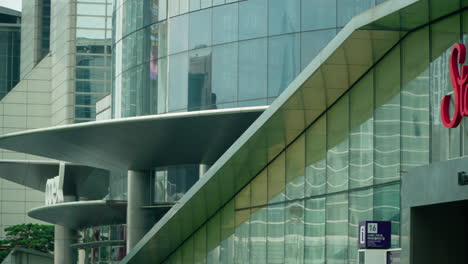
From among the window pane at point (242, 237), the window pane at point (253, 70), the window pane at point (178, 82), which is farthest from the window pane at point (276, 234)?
the window pane at point (178, 82)

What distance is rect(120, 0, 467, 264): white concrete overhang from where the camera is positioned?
958 inches

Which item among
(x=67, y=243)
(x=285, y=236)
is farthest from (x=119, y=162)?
(x=67, y=243)

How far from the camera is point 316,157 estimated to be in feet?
100

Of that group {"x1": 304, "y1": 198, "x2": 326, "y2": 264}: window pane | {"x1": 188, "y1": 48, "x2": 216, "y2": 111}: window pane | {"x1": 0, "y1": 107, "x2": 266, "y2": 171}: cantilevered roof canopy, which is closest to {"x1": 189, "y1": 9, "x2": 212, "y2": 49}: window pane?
{"x1": 188, "y1": 48, "x2": 216, "y2": 111}: window pane

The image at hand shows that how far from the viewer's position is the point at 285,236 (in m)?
33.2

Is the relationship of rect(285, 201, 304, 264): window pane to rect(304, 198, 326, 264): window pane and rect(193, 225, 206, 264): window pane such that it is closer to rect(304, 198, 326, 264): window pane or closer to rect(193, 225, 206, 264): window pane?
rect(304, 198, 326, 264): window pane

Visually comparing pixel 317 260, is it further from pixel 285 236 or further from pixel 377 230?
pixel 377 230

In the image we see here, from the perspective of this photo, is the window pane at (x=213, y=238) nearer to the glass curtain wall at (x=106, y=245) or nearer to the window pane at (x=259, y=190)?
the window pane at (x=259, y=190)

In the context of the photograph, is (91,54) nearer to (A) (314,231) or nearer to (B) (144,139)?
(B) (144,139)

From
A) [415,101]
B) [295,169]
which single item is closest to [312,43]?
[295,169]

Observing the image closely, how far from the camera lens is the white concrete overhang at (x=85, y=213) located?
5584 centimetres

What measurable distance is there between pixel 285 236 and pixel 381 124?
7.87m

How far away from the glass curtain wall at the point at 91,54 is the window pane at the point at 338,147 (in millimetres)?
66747

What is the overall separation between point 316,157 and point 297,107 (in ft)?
5.78
